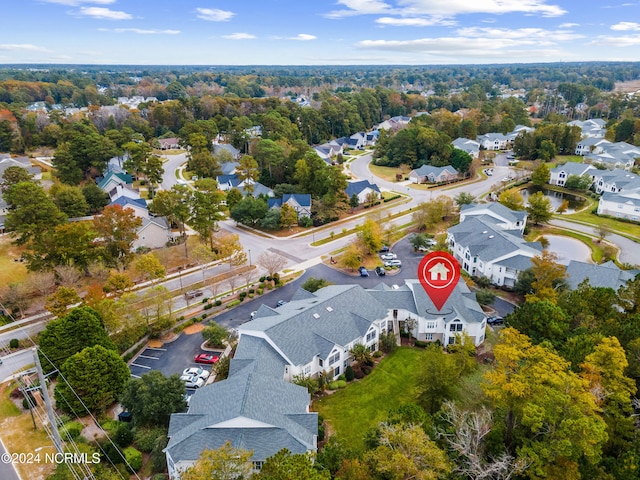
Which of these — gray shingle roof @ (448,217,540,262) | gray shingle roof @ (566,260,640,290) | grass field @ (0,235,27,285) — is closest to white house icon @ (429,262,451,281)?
gray shingle roof @ (448,217,540,262)

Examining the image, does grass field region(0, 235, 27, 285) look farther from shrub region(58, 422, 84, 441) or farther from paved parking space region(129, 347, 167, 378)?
shrub region(58, 422, 84, 441)

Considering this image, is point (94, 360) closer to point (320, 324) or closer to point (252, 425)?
point (252, 425)

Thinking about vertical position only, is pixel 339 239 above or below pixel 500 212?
below

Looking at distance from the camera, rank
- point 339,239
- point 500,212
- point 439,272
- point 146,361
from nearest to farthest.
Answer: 1. point 146,361
2. point 439,272
3. point 500,212
4. point 339,239

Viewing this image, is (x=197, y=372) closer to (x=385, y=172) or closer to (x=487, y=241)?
(x=487, y=241)

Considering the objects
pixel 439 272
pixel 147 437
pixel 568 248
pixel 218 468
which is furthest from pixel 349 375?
pixel 568 248

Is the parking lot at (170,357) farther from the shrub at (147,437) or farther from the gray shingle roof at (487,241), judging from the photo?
the gray shingle roof at (487,241)
